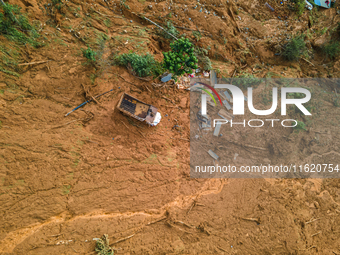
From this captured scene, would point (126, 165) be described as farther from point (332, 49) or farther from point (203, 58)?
point (332, 49)

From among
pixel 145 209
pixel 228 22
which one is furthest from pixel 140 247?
pixel 228 22

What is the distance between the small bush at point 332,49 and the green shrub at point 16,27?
10.2m

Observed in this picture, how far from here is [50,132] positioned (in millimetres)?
4605

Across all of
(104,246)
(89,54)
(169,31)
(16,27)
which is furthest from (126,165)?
(16,27)

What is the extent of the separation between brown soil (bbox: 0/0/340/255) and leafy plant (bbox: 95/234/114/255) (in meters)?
0.13

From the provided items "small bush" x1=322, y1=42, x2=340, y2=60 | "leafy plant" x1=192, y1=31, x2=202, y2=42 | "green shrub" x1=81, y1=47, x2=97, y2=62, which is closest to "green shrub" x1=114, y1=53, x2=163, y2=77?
"green shrub" x1=81, y1=47, x2=97, y2=62

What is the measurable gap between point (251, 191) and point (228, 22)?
19.9ft

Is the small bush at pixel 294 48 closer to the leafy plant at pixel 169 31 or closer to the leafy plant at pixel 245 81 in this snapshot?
the leafy plant at pixel 245 81

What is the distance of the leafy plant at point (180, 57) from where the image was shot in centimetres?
472

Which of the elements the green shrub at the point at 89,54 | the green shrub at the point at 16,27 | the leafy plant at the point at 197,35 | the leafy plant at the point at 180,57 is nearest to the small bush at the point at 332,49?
the leafy plant at the point at 197,35

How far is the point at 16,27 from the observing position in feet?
15.2

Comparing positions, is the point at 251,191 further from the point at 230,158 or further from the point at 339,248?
the point at 339,248

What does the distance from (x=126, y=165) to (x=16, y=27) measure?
4982 mm

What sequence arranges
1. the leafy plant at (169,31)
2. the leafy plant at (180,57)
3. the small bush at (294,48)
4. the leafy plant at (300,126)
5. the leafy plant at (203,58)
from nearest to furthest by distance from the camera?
1. the leafy plant at (180,57)
2. the leafy plant at (169,31)
3. the leafy plant at (300,126)
4. the leafy plant at (203,58)
5. the small bush at (294,48)
